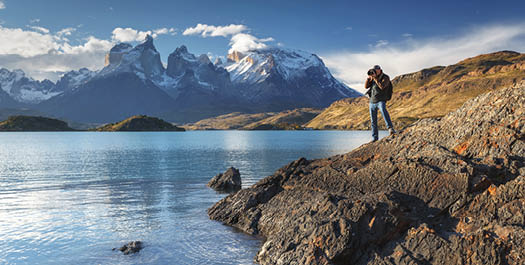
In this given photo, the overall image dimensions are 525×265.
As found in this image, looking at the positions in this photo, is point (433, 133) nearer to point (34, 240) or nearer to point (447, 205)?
point (447, 205)

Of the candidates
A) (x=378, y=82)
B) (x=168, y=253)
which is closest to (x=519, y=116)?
(x=378, y=82)

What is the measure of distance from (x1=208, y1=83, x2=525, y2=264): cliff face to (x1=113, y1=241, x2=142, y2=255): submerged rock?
21.9 feet

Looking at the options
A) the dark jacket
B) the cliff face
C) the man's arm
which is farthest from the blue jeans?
the man's arm

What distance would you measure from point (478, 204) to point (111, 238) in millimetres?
19853

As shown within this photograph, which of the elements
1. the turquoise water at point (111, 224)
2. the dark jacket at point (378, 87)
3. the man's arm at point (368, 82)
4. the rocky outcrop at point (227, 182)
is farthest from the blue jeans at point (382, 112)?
the rocky outcrop at point (227, 182)

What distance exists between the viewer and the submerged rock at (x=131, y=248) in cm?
1889

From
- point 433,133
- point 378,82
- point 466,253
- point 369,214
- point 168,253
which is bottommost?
point 168,253

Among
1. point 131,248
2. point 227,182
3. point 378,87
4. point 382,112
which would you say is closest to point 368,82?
point 378,87

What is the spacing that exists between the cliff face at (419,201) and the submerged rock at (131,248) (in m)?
6.68

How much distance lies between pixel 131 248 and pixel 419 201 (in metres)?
15.2

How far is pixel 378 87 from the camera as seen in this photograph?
23094 mm

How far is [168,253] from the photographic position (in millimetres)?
19000

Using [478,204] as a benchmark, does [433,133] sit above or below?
above

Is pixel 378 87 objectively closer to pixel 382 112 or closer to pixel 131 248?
pixel 382 112
